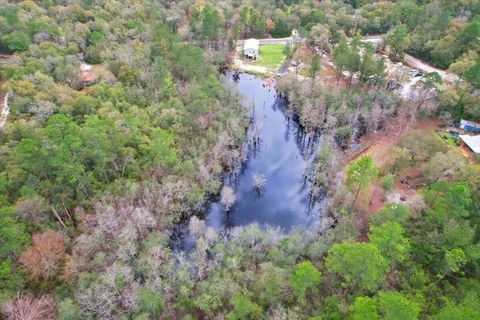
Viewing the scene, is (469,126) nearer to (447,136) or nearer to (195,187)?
(447,136)

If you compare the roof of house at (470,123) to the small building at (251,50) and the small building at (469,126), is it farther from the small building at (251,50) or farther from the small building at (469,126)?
the small building at (251,50)

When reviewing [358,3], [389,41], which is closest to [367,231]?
[389,41]

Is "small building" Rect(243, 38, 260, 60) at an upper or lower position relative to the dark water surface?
upper

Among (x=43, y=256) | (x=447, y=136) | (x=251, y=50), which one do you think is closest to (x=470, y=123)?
(x=447, y=136)

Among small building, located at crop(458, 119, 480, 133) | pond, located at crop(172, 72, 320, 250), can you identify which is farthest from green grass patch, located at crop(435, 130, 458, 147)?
pond, located at crop(172, 72, 320, 250)

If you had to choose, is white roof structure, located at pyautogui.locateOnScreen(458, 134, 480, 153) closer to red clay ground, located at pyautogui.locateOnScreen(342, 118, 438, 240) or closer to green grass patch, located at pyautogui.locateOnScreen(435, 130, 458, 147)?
green grass patch, located at pyautogui.locateOnScreen(435, 130, 458, 147)

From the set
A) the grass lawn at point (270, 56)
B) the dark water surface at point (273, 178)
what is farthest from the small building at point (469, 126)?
the grass lawn at point (270, 56)
